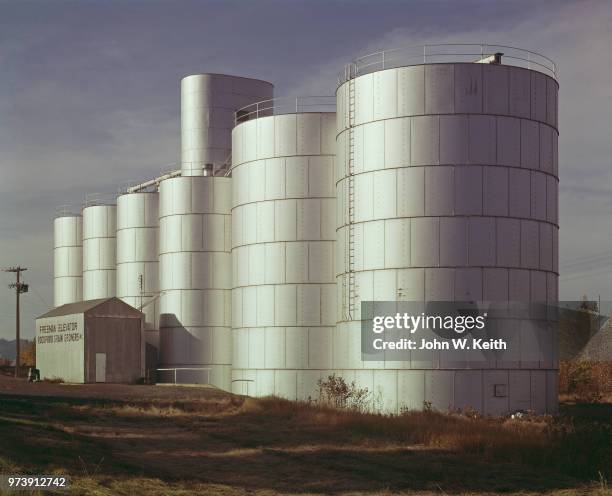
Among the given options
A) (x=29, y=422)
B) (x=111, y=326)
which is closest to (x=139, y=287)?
(x=111, y=326)

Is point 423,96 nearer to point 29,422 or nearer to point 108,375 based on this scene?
point 29,422

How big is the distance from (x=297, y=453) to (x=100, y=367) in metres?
33.0

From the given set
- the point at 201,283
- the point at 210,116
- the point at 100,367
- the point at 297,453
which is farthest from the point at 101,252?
the point at 297,453

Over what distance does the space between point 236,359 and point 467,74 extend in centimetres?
1920

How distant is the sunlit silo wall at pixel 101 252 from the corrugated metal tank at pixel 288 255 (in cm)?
Answer: 2418

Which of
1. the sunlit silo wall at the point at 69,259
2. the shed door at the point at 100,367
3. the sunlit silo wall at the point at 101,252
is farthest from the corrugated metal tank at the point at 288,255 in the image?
the sunlit silo wall at the point at 69,259

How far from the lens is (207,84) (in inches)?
2456

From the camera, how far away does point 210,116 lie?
204 ft

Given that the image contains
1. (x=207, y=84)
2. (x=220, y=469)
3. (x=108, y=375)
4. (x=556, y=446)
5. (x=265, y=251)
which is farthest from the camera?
(x=207, y=84)

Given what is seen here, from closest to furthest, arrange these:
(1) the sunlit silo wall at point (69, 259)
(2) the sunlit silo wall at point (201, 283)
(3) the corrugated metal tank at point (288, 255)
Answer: (3) the corrugated metal tank at point (288, 255) < (2) the sunlit silo wall at point (201, 283) < (1) the sunlit silo wall at point (69, 259)

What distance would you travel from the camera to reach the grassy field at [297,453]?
1903 centimetres

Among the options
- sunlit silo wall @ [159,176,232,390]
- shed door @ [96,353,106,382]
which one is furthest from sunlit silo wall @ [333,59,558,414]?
shed door @ [96,353,106,382]

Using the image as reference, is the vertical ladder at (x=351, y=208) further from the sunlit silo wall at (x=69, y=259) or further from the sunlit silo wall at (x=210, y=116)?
the sunlit silo wall at (x=69, y=259)

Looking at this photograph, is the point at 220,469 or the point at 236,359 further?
the point at 236,359
